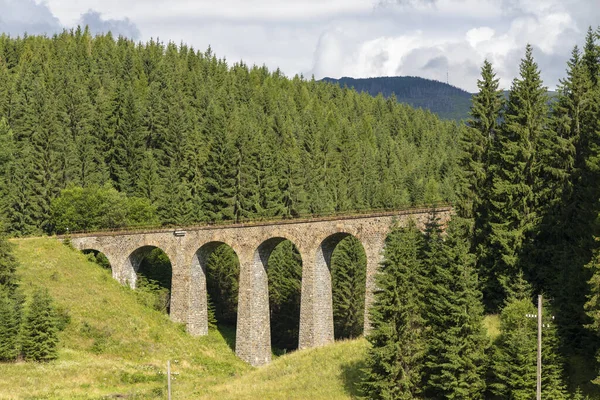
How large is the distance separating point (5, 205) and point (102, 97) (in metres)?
43.3

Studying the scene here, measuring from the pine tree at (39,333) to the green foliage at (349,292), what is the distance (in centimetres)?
3298

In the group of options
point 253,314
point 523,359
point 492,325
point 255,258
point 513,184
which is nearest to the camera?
point 523,359

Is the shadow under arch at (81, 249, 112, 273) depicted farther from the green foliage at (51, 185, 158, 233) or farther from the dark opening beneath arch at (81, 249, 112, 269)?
the green foliage at (51, 185, 158, 233)

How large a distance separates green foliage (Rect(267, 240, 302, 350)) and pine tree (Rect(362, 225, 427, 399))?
3650cm

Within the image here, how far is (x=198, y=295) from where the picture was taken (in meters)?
73.4

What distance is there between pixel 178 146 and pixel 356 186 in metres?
27.9

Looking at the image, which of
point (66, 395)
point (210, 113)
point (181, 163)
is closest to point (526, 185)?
point (66, 395)

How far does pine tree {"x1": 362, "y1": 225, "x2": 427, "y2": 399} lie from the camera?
4384cm

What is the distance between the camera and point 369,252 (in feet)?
195

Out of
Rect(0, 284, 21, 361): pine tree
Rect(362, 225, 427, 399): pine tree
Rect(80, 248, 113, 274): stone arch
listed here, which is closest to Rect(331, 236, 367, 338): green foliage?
Rect(80, 248, 113, 274): stone arch

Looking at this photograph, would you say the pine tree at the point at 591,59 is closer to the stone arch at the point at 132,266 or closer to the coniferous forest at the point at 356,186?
the coniferous forest at the point at 356,186

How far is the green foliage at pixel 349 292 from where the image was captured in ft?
265

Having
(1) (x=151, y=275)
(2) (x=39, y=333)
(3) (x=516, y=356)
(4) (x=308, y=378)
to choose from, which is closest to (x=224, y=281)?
(1) (x=151, y=275)

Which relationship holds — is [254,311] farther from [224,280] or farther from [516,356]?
[516,356]
